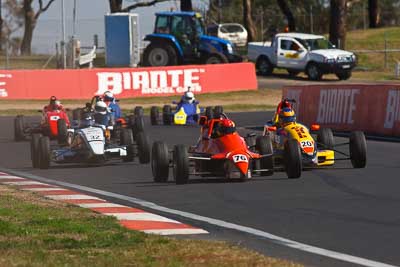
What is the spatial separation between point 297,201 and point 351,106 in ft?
44.5

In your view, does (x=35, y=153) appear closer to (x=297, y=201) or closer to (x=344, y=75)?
(x=297, y=201)

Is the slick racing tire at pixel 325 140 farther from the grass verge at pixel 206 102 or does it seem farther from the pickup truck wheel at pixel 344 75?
the pickup truck wheel at pixel 344 75

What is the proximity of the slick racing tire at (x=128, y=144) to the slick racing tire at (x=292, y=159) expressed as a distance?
4.91m

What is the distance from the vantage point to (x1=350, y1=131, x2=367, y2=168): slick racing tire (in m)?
18.2

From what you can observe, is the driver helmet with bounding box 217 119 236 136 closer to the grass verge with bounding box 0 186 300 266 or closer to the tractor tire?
the grass verge with bounding box 0 186 300 266

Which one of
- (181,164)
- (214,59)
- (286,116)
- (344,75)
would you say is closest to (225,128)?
(181,164)

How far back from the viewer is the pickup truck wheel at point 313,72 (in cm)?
4994

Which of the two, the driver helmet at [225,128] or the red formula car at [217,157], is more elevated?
the driver helmet at [225,128]

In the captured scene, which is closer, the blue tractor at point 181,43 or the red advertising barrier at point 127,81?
the red advertising barrier at point 127,81

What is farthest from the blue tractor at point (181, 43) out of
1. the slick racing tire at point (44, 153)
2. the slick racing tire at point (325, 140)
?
the slick racing tire at point (325, 140)

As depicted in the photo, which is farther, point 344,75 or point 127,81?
point 344,75

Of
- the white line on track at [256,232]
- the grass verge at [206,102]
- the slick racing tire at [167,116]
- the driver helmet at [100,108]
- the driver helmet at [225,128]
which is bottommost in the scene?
the grass verge at [206,102]

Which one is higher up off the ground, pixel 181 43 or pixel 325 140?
Result: pixel 181 43

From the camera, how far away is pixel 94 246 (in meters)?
10.5
